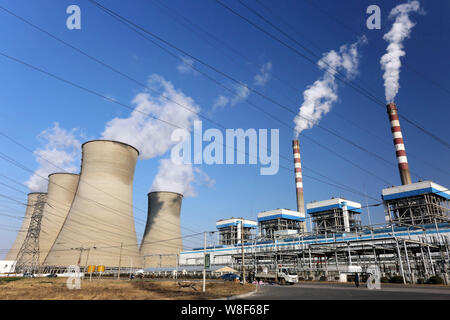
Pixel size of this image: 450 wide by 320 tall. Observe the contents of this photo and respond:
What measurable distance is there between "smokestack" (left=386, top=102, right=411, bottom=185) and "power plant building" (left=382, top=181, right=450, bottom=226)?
72.1 inches

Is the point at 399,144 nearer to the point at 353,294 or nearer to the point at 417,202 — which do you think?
the point at 417,202

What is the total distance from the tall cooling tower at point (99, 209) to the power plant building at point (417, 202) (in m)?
37.2

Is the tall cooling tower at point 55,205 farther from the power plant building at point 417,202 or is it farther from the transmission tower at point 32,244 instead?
the power plant building at point 417,202

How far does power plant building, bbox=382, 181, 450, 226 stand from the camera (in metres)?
39.9

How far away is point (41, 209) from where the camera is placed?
53688 millimetres

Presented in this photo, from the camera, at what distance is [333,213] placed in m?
53.8

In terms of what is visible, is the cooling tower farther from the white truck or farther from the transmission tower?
the white truck

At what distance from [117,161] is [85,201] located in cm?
676

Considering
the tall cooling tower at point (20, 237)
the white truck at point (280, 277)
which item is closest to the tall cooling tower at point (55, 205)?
the tall cooling tower at point (20, 237)

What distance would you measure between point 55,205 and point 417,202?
194ft

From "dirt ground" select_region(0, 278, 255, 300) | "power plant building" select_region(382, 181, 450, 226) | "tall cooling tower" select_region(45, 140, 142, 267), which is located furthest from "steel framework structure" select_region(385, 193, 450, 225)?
"tall cooling tower" select_region(45, 140, 142, 267)
